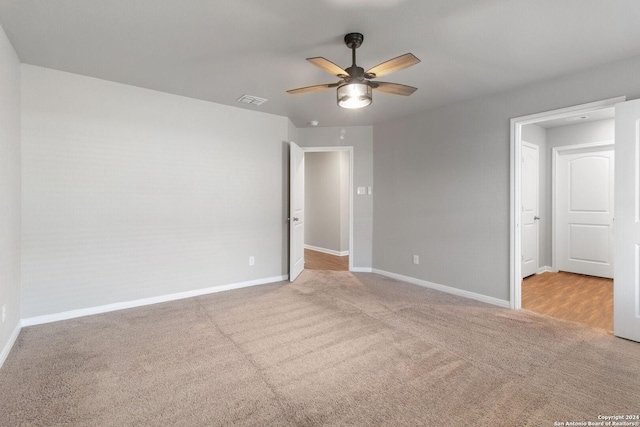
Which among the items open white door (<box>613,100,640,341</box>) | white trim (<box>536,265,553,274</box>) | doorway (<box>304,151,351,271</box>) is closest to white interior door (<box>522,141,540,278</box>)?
white trim (<box>536,265,553,274</box>)

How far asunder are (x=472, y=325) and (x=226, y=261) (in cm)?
296

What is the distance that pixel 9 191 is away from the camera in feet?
8.18

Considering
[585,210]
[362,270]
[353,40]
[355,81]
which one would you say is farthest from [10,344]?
[585,210]

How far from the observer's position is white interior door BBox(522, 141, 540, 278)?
16.2ft

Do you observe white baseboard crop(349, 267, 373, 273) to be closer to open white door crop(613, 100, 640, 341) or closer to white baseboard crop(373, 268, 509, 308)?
white baseboard crop(373, 268, 509, 308)

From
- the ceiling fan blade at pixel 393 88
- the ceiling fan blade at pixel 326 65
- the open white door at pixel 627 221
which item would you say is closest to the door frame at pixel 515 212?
the open white door at pixel 627 221

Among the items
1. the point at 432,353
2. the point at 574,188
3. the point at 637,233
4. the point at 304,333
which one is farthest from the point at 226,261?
the point at 574,188

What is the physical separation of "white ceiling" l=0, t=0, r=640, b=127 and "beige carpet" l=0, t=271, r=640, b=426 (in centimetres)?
240

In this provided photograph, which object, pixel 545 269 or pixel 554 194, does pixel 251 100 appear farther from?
pixel 545 269

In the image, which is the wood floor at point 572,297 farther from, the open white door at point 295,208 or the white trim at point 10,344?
the white trim at point 10,344

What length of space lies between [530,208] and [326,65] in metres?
4.55

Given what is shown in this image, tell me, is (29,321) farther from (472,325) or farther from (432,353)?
(472,325)

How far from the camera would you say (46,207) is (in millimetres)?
2994

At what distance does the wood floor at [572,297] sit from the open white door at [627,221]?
25 cm
